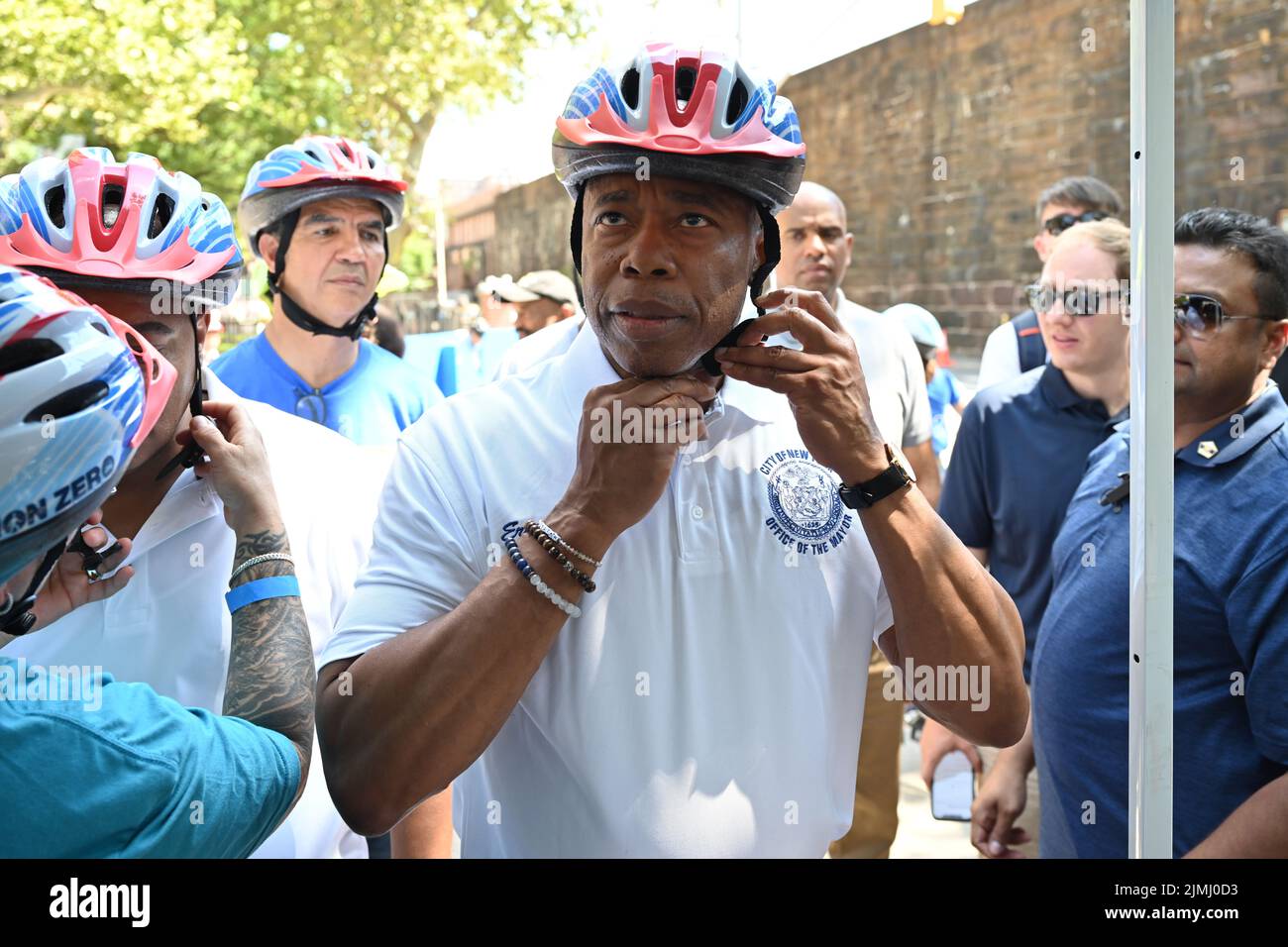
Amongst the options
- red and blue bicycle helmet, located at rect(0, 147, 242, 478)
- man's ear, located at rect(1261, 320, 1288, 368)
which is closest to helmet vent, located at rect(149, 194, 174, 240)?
red and blue bicycle helmet, located at rect(0, 147, 242, 478)

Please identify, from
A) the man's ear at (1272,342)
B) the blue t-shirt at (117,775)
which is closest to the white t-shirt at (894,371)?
the man's ear at (1272,342)

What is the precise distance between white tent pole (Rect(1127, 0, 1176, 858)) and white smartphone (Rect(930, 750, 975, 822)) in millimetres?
1571

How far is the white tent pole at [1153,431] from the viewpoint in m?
2.01

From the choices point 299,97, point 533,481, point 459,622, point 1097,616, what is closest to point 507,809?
point 459,622

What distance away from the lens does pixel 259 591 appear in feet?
6.68

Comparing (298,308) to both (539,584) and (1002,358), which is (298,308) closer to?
(539,584)

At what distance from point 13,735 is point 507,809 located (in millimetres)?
777

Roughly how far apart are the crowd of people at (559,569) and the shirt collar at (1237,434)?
1cm

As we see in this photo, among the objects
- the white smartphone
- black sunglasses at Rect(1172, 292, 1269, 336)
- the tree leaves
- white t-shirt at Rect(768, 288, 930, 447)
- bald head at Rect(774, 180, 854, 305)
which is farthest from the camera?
the tree leaves

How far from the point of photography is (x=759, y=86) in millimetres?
2221

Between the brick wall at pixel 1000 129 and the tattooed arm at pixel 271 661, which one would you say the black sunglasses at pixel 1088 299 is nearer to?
the tattooed arm at pixel 271 661

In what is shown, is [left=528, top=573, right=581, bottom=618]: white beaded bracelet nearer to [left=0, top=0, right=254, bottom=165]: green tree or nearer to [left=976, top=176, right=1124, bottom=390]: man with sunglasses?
[left=976, top=176, right=1124, bottom=390]: man with sunglasses

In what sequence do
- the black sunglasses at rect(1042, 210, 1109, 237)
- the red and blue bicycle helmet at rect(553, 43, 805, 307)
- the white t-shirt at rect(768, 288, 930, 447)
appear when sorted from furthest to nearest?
the black sunglasses at rect(1042, 210, 1109, 237)
the white t-shirt at rect(768, 288, 930, 447)
the red and blue bicycle helmet at rect(553, 43, 805, 307)

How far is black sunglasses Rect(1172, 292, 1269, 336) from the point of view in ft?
9.41
